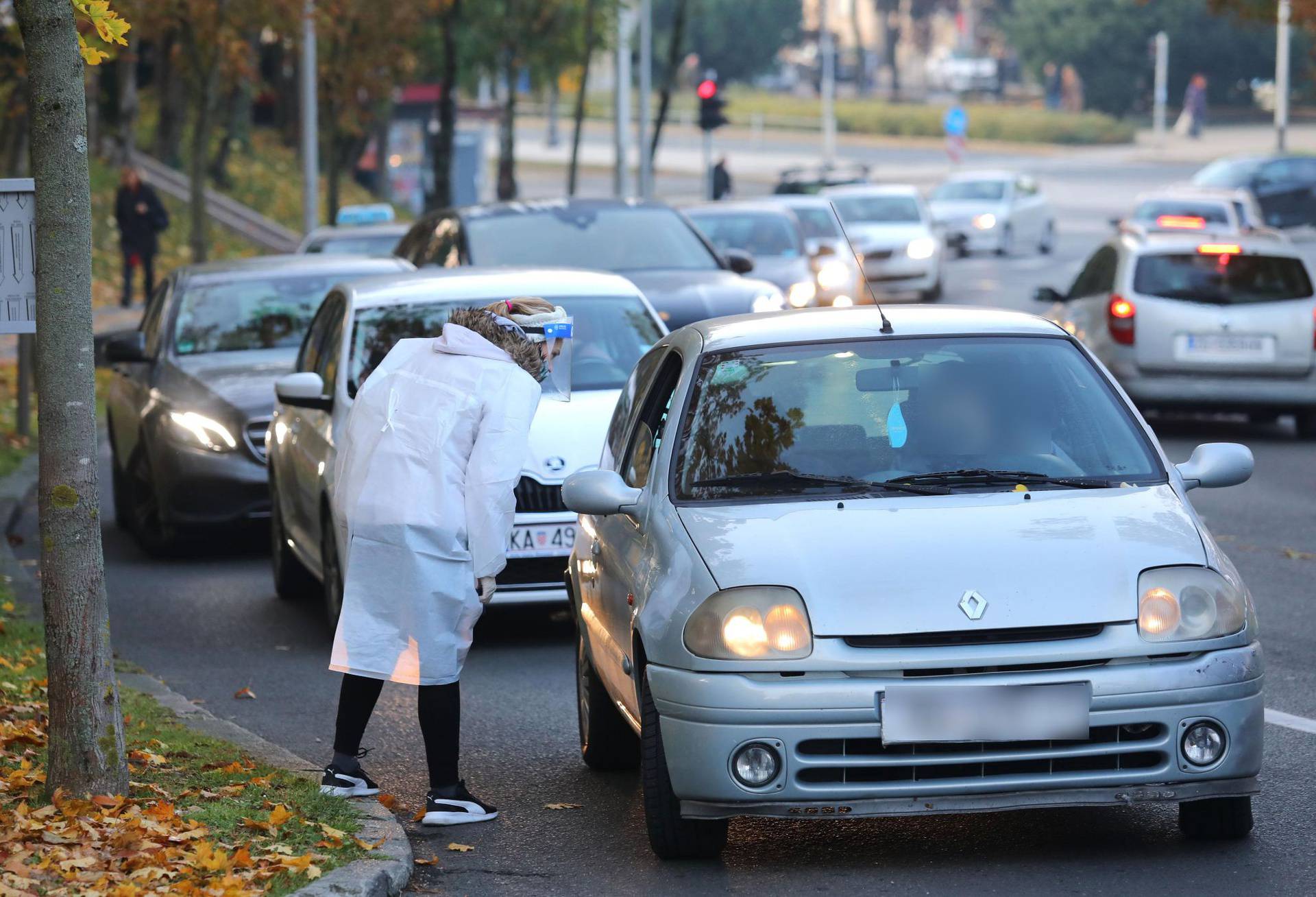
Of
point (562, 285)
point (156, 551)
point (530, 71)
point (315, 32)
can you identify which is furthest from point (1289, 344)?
point (530, 71)

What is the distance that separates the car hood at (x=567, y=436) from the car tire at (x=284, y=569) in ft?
6.53

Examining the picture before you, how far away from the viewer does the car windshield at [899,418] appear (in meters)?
6.23

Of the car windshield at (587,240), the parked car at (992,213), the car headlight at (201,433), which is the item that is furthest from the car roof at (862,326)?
the parked car at (992,213)

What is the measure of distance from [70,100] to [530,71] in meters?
37.6

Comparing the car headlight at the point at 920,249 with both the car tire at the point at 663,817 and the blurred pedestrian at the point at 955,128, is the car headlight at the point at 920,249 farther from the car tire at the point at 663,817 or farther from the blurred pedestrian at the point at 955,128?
the blurred pedestrian at the point at 955,128

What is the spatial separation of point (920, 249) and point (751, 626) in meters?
26.1

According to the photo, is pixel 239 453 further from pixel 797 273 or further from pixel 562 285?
pixel 797 273

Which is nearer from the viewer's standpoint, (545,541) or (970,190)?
(545,541)

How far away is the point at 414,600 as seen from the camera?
6207 mm

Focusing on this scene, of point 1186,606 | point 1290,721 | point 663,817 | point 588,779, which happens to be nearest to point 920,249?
point 1290,721

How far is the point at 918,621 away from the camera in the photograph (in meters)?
5.40

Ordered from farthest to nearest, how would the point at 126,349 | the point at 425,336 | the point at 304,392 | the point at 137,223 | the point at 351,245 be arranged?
the point at 137,223
the point at 351,245
the point at 126,349
the point at 425,336
the point at 304,392

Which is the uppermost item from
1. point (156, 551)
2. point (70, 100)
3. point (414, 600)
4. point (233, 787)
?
point (70, 100)

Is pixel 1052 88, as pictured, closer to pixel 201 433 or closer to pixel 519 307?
pixel 201 433
